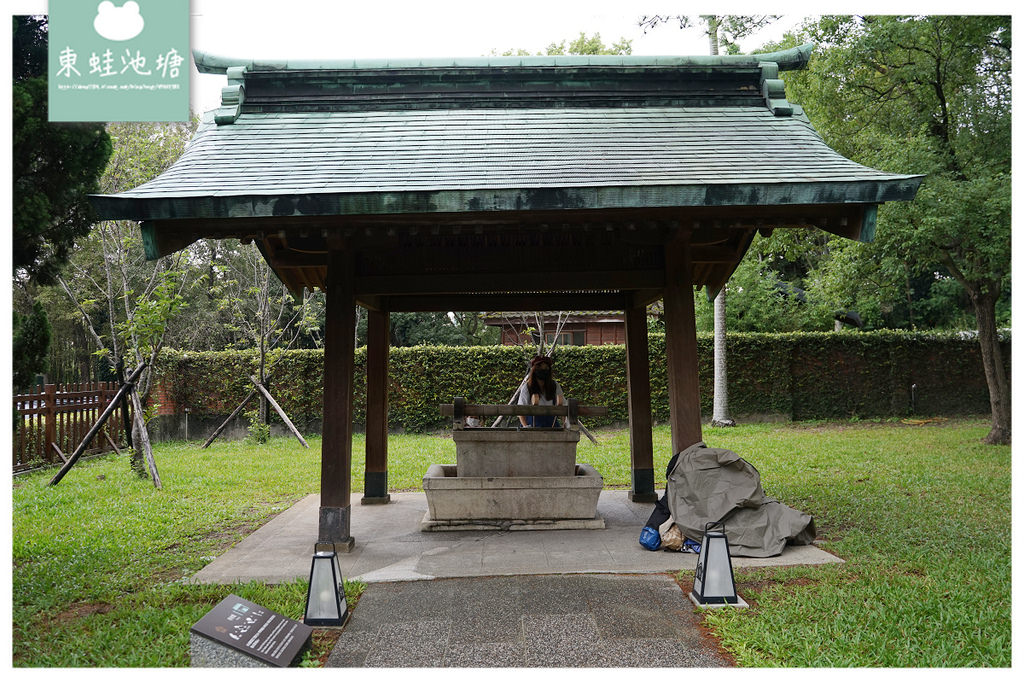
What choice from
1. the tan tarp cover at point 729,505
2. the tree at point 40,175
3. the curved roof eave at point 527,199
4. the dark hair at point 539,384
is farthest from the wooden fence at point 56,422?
the tan tarp cover at point 729,505

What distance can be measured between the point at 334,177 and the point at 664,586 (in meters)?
3.75

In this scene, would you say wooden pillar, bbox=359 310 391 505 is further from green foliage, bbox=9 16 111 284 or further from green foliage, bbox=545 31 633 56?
green foliage, bbox=545 31 633 56

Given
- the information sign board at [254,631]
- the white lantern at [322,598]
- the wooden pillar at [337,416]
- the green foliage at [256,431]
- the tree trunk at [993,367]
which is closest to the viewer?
the information sign board at [254,631]

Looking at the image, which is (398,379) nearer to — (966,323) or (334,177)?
(334,177)

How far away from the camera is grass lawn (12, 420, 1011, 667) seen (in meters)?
→ 3.72

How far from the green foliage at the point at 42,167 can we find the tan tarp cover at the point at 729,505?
5524 mm

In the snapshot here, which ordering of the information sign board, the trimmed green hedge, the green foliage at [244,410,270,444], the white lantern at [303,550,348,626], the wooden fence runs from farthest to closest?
the trimmed green hedge
the green foliage at [244,410,270,444]
the wooden fence
the white lantern at [303,550,348,626]
the information sign board

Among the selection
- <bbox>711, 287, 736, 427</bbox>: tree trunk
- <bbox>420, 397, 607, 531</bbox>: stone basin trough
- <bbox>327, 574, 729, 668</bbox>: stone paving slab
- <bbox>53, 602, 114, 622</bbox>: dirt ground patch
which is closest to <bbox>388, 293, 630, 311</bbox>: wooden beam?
<bbox>420, 397, 607, 531</bbox>: stone basin trough

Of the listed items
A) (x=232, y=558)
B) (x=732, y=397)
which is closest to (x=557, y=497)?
(x=232, y=558)

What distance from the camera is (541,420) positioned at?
749 cm

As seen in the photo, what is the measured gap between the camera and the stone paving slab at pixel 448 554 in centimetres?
510

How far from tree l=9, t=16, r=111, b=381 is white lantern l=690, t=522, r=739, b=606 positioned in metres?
5.45

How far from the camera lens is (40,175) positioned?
581cm

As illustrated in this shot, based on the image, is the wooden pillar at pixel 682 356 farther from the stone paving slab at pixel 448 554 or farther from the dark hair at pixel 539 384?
the dark hair at pixel 539 384
